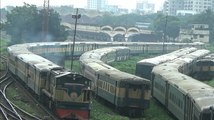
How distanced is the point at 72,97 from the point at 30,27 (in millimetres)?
57640

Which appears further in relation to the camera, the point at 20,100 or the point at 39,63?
the point at 20,100

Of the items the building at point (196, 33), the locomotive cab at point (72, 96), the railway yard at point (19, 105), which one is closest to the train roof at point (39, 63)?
the railway yard at point (19, 105)

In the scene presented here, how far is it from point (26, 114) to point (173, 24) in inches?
3853

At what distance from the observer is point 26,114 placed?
27.0m

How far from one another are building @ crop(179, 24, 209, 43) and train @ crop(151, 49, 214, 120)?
82811 millimetres

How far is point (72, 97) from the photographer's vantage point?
2481 cm

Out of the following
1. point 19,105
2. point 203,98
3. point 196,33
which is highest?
point 203,98

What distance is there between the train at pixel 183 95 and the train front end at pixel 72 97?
4936 mm

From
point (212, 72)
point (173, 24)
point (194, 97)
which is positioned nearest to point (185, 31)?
point (173, 24)

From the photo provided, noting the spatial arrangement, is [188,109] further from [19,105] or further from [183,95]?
[19,105]

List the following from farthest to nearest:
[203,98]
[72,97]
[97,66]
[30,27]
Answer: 1. [30,27]
2. [97,66]
3. [72,97]
4. [203,98]

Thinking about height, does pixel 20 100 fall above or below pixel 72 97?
below

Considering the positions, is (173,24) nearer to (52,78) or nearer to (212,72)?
(212,72)

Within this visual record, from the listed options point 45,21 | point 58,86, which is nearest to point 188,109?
point 58,86
